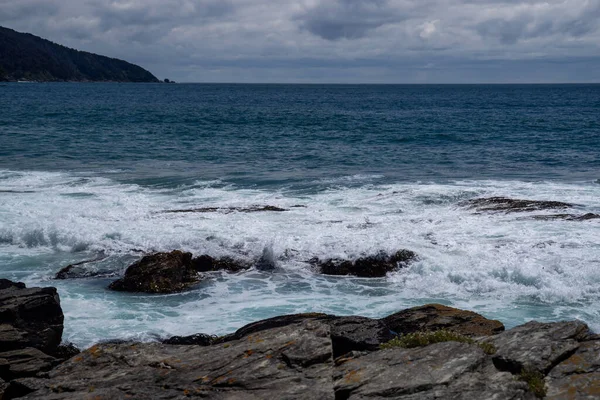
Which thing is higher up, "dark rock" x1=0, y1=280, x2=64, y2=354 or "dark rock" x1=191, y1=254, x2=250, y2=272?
"dark rock" x1=0, y1=280, x2=64, y2=354

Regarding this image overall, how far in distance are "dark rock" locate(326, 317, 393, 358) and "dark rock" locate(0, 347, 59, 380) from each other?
499 cm

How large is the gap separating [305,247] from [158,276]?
16.1 feet

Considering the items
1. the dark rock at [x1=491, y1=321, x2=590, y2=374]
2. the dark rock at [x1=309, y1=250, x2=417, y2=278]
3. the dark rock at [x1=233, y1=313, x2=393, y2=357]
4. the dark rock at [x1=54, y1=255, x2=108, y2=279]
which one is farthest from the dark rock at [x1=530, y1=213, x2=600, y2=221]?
the dark rock at [x1=54, y1=255, x2=108, y2=279]

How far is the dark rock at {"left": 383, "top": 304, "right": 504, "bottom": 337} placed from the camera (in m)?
12.7

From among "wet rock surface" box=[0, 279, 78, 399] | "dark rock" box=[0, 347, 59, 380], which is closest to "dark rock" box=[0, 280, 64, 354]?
"wet rock surface" box=[0, 279, 78, 399]

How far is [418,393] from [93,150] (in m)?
41.8

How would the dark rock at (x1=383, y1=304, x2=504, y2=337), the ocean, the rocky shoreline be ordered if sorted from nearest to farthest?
1. the rocky shoreline
2. the dark rock at (x1=383, y1=304, x2=504, y2=337)
3. the ocean

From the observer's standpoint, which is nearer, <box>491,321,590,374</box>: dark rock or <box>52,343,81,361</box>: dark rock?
<box>491,321,590,374</box>: dark rock

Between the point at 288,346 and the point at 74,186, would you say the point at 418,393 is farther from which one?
the point at 74,186

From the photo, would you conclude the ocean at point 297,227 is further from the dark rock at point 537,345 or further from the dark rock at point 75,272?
the dark rock at point 537,345

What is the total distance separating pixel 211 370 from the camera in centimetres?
851

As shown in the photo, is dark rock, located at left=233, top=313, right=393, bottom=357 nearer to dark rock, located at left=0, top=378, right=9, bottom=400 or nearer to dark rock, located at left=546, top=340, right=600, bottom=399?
dark rock, located at left=546, top=340, right=600, bottom=399

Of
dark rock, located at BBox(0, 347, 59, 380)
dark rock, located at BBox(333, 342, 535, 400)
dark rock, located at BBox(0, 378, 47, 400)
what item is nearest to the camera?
dark rock, located at BBox(333, 342, 535, 400)

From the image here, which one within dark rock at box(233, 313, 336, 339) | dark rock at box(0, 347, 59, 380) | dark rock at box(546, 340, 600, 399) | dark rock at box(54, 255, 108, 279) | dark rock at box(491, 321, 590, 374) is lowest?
dark rock at box(54, 255, 108, 279)
